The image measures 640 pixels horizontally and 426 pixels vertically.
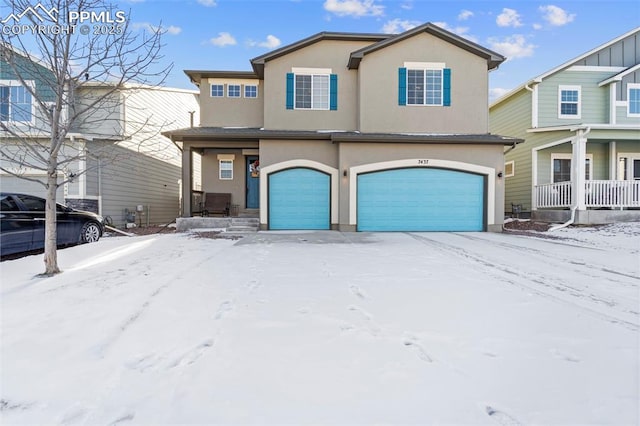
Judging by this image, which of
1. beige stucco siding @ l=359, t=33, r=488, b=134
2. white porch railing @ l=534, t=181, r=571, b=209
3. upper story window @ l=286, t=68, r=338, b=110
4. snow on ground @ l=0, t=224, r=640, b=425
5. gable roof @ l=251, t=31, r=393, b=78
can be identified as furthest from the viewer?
white porch railing @ l=534, t=181, r=571, b=209

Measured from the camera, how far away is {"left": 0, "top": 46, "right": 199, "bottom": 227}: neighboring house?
10.5 meters

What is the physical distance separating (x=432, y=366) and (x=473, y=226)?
33.1 feet

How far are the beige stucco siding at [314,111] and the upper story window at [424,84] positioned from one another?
1.77m

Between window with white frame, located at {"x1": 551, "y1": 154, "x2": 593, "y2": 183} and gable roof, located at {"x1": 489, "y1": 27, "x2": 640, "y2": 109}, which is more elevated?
gable roof, located at {"x1": 489, "y1": 27, "x2": 640, "y2": 109}

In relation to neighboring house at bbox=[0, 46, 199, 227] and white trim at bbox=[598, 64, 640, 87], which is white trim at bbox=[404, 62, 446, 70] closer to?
white trim at bbox=[598, 64, 640, 87]

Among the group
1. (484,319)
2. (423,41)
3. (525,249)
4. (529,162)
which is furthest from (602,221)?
(484,319)

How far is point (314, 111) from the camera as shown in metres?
12.0

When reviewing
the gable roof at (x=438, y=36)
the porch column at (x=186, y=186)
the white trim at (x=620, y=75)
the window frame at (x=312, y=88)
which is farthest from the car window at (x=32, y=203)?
the white trim at (x=620, y=75)

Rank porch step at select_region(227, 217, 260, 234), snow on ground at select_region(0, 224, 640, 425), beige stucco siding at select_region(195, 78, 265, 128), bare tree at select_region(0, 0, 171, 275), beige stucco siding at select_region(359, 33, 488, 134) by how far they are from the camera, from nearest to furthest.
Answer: snow on ground at select_region(0, 224, 640, 425), bare tree at select_region(0, 0, 171, 275), porch step at select_region(227, 217, 260, 234), beige stucco siding at select_region(359, 33, 488, 134), beige stucco siding at select_region(195, 78, 265, 128)

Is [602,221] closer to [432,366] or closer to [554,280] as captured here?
[554,280]

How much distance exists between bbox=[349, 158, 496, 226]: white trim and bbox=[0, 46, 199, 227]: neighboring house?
5959mm

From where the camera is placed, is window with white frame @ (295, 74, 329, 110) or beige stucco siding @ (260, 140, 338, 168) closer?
beige stucco siding @ (260, 140, 338, 168)

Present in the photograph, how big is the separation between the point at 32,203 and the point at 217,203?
6830mm

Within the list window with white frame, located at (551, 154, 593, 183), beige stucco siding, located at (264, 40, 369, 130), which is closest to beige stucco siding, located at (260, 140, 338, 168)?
beige stucco siding, located at (264, 40, 369, 130)
